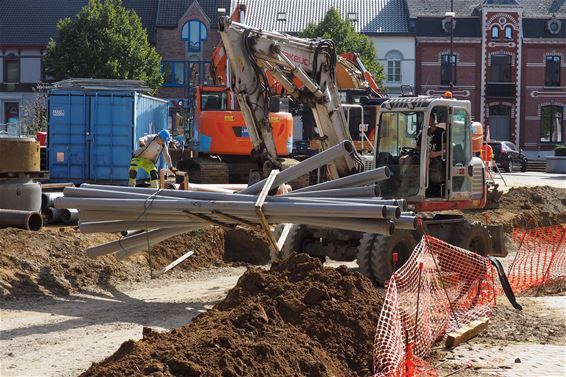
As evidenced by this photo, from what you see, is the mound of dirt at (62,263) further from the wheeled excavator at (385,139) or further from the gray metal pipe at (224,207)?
the wheeled excavator at (385,139)

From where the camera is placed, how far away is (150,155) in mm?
18266

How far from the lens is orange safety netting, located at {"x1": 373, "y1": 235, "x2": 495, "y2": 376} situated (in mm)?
9211

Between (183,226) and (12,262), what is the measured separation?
8.59 feet

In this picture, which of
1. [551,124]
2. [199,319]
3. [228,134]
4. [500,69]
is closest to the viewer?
[199,319]

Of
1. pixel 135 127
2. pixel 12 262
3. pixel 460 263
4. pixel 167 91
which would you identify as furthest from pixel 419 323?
pixel 167 91

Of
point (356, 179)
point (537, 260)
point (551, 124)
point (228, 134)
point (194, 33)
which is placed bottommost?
point (537, 260)

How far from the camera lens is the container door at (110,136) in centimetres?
2364

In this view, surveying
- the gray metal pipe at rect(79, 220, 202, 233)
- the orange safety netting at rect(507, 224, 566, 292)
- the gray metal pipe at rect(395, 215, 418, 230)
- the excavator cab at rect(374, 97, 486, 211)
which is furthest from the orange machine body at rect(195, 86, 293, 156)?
the gray metal pipe at rect(395, 215, 418, 230)

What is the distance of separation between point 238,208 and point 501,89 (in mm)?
56236

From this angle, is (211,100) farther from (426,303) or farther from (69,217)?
(426,303)

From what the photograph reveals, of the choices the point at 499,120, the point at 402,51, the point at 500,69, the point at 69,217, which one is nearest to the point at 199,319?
the point at 69,217

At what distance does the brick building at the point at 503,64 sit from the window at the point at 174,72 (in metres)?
15.2

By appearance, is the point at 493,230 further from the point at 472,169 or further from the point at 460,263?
the point at 460,263

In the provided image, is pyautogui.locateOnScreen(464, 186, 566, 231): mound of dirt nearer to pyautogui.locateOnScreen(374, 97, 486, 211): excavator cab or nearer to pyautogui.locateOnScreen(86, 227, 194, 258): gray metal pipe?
pyautogui.locateOnScreen(374, 97, 486, 211): excavator cab
